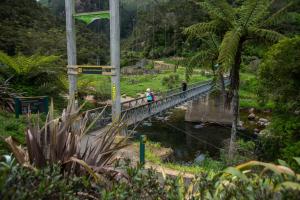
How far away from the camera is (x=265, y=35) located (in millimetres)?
9805

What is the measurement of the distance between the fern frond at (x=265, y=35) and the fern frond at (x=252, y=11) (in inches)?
9.7

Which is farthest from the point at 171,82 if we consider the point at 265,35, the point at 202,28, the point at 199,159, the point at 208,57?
the point at 265,35

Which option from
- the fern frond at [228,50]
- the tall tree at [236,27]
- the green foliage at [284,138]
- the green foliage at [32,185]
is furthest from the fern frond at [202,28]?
the green foliage at [32,185]

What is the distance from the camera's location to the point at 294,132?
944 cm

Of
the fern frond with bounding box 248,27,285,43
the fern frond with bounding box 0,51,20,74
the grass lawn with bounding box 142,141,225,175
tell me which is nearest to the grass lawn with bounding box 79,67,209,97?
the fern frond with bounding box 0,51,20,74

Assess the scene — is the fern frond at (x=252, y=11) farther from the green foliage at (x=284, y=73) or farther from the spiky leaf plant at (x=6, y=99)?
the spiky leaf plant at (x=6, y=99)

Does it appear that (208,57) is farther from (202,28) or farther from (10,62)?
(10,62)

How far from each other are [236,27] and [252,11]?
598 mm

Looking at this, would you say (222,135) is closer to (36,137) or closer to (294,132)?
(294,132)

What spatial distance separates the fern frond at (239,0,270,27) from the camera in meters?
9.75

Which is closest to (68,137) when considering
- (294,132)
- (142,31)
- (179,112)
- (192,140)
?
(294,132)

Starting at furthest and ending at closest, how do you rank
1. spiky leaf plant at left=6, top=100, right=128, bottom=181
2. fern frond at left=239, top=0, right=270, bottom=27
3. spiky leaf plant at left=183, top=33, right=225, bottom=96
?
spiky leaf plant at left=183, top=33, right=225, bottom=96
fern frond at left=239, top=0, right=270, bottom=27
spiky leaf plant at left=6, top=100, right=128, bottom=181

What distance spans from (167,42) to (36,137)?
49896 millimetres

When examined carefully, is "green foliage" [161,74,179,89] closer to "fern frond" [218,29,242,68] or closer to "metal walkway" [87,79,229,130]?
"metal walkway" [87,79,229,130]
